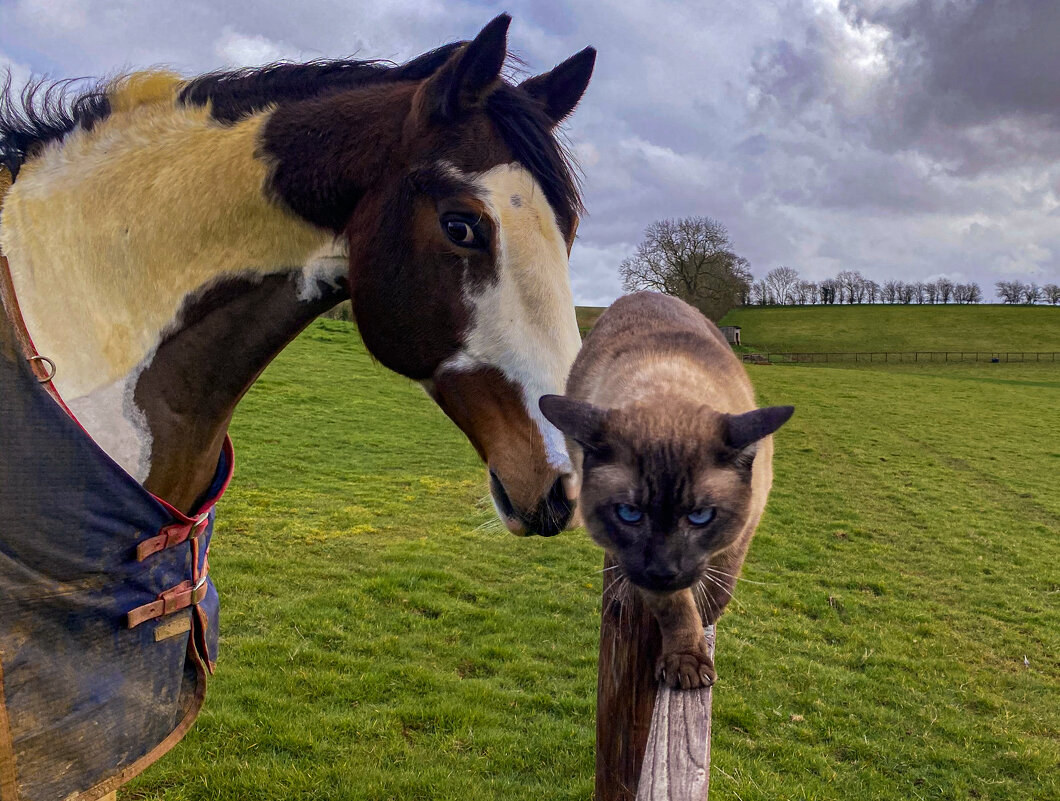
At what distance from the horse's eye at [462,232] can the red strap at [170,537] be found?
120cm

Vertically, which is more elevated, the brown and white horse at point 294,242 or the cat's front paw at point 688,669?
the brown and white horse at point 294,242

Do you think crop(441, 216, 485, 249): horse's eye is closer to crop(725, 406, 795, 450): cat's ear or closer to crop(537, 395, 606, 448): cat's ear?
crop(537, 395, 606, 448): cat's ear

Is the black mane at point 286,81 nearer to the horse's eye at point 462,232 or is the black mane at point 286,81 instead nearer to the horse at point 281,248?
the horse at point 281,248

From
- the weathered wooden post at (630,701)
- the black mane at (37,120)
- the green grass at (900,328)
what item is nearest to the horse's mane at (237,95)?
the black mane at (37,120)

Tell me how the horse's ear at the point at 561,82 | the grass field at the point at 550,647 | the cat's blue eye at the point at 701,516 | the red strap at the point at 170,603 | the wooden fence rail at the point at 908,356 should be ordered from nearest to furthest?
1. the red strap at the point at 170,603
2. the horse's ear at the point at 561,82
3. the cat's blue eye at the point at 701,516
4. the grass field at the point at 550,647
5. the wooden fence rail at the point at 908,356

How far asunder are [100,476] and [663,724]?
1.69 m

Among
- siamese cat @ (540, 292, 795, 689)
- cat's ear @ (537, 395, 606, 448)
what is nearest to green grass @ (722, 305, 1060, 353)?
siamese cat @ (540, 292, 795, 689)

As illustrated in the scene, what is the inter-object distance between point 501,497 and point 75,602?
4.08ft

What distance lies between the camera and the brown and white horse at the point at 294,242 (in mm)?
1965

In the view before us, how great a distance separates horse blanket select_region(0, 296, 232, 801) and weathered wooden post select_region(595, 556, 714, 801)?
1393 millimetres

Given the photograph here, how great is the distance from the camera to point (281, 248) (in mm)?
2137

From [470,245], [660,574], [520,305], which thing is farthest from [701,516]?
[470,245]

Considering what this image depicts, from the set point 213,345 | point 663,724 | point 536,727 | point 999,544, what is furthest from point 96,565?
point 999,544

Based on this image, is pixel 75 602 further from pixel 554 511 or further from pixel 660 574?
pixel 660 574
